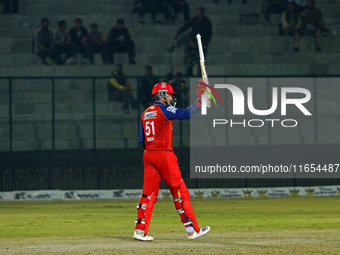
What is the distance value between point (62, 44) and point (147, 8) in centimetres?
438

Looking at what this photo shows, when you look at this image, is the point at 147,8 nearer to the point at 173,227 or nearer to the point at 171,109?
the point at 173,227

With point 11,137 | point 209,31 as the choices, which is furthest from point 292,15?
point 11,137

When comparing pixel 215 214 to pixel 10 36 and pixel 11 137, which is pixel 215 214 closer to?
pixel 11 137

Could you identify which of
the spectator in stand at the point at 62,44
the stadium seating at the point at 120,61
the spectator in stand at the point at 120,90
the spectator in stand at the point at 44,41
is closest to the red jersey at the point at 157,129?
the spectator in stand at the point at 120,90

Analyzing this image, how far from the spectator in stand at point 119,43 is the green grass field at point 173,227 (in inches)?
363

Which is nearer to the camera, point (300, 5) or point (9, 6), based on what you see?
point (300, 5)

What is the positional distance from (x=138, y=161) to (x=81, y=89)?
625cm

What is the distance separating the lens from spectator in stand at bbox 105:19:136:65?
99.8ft

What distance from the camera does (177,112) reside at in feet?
40.6

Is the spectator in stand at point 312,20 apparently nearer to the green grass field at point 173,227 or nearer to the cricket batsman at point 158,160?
the green grass field at point 173,227

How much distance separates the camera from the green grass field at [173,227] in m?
12.0

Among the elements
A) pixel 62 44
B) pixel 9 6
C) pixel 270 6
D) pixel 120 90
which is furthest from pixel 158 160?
pixel 270 6

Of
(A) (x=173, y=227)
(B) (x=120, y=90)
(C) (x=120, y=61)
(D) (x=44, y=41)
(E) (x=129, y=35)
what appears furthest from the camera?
(C) (x=120, y=61)

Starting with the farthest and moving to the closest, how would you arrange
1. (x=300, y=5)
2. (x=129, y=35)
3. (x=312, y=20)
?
(x=300, y=5) < (x=312, y=20) < (x=129, y=35)
